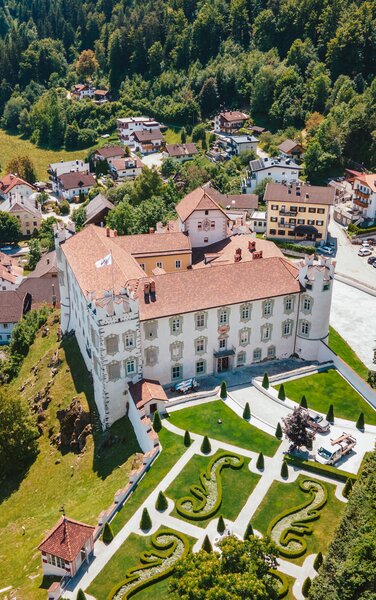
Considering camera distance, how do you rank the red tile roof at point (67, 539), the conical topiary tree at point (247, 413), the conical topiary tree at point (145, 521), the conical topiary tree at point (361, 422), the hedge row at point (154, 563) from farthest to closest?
the conical topiary tree at point (247, 413) < the conical topiary tree at point (361, 422) < the conical topiary tree at point (145, 521) < the red tile roof at point (67, 539) < the hedge row at point (154, 563)

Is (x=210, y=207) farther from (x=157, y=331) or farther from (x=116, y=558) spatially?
(x=116, y=558)

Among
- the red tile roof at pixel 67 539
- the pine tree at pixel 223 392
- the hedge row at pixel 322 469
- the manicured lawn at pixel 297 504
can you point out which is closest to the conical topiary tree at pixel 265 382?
the pine tree at pixel 223 392

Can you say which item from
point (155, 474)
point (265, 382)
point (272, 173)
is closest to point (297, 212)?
point (272, 173)

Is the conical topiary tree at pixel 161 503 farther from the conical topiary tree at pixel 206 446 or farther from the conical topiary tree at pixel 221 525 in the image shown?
the conical topiary tree at pixel 206 446

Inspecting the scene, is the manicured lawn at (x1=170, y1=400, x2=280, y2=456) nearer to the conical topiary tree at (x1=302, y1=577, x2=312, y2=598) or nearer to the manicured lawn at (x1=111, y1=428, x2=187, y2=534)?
the manicured lawn at (x1=111, y1=428, x2=187, y2=534)

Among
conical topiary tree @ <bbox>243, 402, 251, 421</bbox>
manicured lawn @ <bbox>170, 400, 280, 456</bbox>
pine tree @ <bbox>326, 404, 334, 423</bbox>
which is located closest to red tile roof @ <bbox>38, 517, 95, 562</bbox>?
manicured lawn @ <bbox>170, 400, 280, 456</bbox>

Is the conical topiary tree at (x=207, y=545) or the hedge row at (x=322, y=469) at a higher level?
the conical topiary tree at (x=207, y=545)
